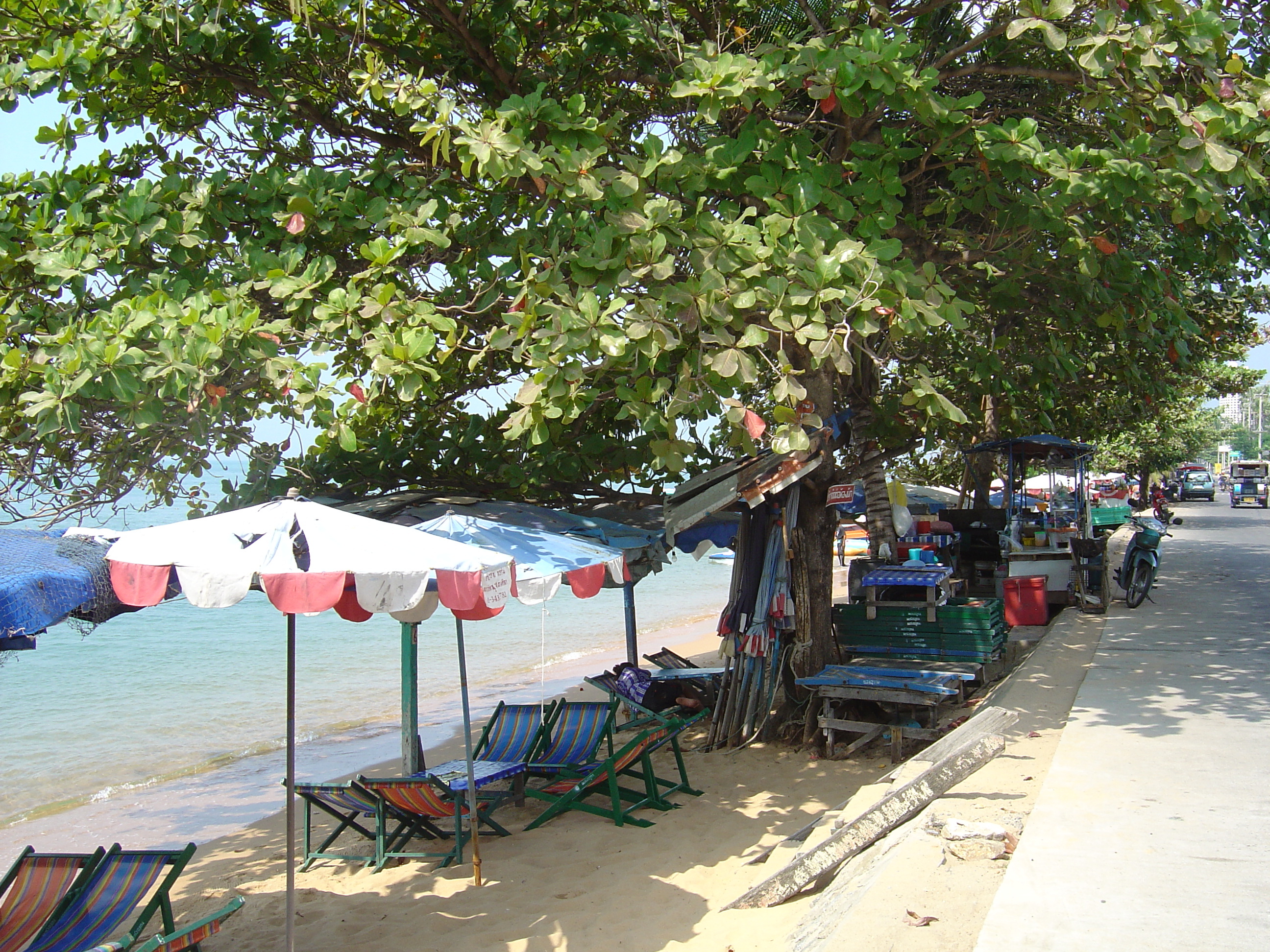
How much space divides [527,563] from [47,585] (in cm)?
218

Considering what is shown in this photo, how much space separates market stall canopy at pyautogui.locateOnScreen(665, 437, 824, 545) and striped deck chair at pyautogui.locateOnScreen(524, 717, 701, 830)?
150 centimetres

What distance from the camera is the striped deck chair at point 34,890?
4.16m

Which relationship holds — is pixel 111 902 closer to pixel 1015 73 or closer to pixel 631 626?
pixel 631 626

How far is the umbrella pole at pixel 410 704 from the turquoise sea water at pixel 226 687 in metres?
1.55

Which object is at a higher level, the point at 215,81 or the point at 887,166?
the point at 215,81

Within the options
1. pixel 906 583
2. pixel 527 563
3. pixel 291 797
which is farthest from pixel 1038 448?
pixel 291 797

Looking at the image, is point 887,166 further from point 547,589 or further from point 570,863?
point 570,863

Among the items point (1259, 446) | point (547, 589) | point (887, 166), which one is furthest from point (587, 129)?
point (1259, 446)

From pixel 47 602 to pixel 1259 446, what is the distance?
123030 mm

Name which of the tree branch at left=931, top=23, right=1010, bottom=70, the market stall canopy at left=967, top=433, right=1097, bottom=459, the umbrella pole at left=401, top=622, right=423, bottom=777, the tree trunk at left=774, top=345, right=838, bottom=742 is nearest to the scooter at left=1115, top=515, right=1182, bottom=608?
the market stall canopy at left=967, top=433, right=1097, bottom=459

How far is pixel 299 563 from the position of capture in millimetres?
3906

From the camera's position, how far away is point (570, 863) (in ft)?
19.6

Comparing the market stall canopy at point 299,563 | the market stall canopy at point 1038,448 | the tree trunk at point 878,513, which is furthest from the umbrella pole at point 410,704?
the market stall canopy at point 1038,448

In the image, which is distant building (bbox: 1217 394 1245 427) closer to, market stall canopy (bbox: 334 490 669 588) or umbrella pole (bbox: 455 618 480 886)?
market stall canopy (bbox: 334 490 669 588)
